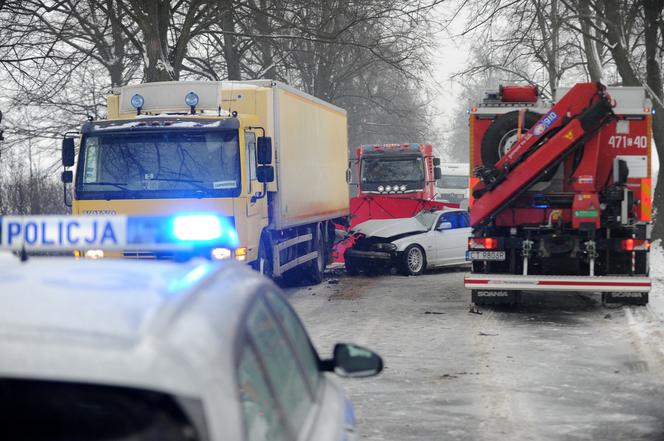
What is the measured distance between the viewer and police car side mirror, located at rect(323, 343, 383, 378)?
4027mm

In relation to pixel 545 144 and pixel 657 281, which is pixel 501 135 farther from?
pixel 657 281

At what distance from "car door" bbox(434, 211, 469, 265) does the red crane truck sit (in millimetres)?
6473

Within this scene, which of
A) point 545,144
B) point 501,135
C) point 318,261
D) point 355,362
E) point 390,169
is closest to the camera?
point 355,362

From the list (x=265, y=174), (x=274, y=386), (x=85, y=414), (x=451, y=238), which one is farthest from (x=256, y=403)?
(x=451, y=238)

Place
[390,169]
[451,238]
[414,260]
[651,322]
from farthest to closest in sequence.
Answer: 1. [390,169]
2. [451,238]
3. [414,260]
4. [651,322]

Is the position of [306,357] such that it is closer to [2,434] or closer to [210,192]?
[2,434]

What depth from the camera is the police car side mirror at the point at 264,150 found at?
14602 mm

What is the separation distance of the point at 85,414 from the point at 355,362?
1.69m

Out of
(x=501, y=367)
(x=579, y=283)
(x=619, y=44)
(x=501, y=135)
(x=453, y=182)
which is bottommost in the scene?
(x=501, y=367)

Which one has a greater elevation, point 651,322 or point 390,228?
point 390,228

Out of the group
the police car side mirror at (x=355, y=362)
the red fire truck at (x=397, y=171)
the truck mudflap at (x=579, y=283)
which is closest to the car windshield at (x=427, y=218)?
the truck mudflap at (x=579, y=283)

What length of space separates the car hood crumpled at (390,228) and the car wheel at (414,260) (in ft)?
1.21

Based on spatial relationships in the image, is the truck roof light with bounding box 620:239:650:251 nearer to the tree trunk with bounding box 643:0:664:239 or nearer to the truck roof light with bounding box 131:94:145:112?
the truck roof light with bounding box 131:94:145:112

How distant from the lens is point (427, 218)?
22234mm
